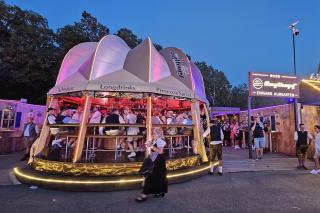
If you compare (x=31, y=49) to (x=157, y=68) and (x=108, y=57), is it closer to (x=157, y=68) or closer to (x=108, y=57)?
(x=108, y=57)

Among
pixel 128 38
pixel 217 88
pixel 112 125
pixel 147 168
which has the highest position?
pixel 128 38

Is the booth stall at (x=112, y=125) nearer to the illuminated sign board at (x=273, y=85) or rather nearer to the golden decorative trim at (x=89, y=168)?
the golden decorative trim at (x=89, y=168)

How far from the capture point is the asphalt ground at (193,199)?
5.58m

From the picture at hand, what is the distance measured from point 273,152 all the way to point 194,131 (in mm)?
7922

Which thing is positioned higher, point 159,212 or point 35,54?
point 35,54

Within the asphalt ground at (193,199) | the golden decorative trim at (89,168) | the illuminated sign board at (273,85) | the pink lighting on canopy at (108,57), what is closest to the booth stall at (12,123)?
the pink lighting on canopy at (108,57)

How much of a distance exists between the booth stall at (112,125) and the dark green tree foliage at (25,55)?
14182 millimetres

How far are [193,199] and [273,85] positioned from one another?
372 inches

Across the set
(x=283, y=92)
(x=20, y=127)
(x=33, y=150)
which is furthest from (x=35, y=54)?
(x=283, y=92)

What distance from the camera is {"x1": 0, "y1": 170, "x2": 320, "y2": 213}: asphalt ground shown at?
5.58 meters

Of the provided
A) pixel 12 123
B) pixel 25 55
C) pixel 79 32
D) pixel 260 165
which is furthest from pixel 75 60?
pixel 79 32

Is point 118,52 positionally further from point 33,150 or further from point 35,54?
point 35,54

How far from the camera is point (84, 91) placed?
8359 millimetres

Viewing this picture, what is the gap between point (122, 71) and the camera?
906 centimetres
